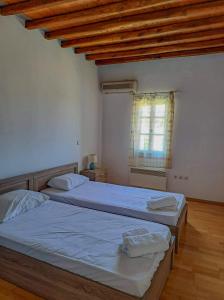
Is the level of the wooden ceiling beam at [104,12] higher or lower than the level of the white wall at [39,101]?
higher

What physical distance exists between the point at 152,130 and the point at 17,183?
9.17 feet

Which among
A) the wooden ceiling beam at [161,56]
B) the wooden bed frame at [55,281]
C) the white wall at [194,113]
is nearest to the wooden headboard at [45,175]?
the wooden bed frame at [55,281]

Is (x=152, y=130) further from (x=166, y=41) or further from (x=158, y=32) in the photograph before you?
(x=158, y=32)

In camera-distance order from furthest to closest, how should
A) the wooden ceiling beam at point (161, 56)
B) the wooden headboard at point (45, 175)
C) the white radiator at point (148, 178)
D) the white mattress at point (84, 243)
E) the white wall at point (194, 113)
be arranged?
the white radiator at point (148, 178) → the white wall at point (194, 113) → the wooden ceiling beam at point (161, 56) → the wooden headboard at point (45, 175) → the white mattress at point (84, 243)

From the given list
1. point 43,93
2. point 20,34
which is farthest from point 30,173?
point 20,34

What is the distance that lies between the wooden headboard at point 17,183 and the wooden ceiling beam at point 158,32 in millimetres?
2249

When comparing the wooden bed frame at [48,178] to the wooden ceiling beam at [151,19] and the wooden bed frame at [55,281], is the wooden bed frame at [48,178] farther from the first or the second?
the wooden ceiling beam at [151,19]

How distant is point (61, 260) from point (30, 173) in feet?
5.52

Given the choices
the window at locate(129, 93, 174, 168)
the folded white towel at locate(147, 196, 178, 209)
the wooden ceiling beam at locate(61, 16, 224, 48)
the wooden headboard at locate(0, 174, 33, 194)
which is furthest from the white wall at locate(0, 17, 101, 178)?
the folded white towel at locate(147, 196, 178, 209)

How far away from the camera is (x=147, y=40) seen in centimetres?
342

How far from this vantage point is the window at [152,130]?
4.34 m

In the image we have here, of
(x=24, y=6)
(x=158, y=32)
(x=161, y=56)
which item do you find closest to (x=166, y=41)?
(x=158, y=32)

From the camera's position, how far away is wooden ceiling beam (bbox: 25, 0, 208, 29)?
2.38 meters

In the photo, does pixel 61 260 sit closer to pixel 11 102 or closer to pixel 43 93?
pixel 11 102
